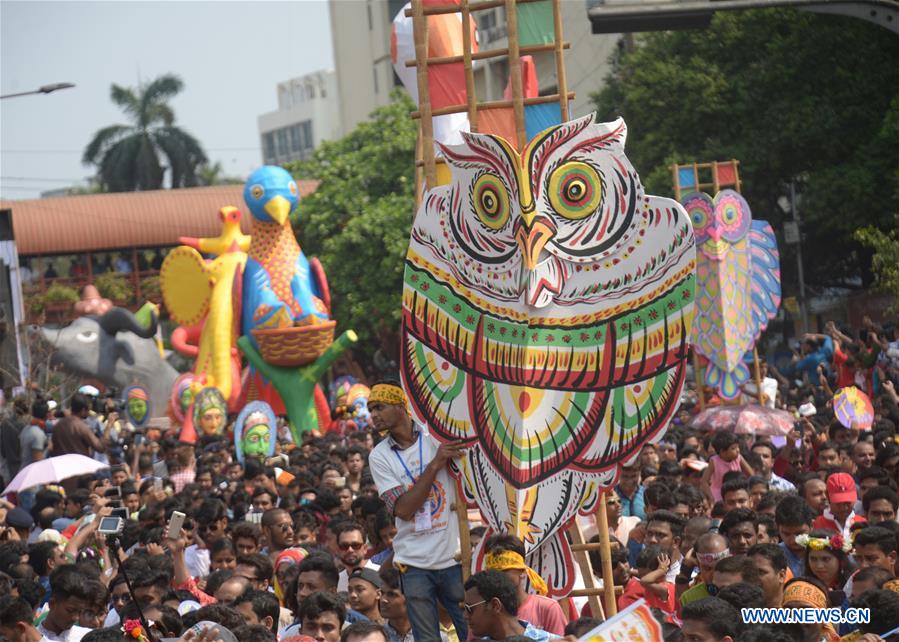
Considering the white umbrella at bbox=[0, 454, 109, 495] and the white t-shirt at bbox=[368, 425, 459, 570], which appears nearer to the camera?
the white t-shirt at bbox=[368, 425, 459, 570]

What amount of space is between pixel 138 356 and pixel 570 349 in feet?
102

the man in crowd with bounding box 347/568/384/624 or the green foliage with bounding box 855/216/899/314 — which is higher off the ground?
the green foliage with bounding box 855/216/899/314

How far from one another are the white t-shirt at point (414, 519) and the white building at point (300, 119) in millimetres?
78402

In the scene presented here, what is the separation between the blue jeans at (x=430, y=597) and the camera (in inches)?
295

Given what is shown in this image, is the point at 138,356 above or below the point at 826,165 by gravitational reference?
below

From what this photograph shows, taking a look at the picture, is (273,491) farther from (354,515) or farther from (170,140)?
(170,140)

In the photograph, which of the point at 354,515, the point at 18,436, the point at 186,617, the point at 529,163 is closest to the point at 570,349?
the point at 529,163

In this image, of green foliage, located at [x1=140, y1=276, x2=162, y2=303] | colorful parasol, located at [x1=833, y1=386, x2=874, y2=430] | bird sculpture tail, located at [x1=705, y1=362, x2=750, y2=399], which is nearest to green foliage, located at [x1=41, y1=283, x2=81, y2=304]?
green foliage, located at [x1=140, y1=276, x2=162, y2=303]

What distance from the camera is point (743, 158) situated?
30.5 meters

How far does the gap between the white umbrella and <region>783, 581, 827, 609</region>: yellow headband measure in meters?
7.25

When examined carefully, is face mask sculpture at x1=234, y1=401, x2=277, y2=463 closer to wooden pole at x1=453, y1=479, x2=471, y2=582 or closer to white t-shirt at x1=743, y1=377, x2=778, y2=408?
white t-shirt at x1=743, y1=377, x2=778, y2=408

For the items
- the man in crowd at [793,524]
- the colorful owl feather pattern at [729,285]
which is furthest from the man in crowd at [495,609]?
the colorful owl feather pattern at [729,285]

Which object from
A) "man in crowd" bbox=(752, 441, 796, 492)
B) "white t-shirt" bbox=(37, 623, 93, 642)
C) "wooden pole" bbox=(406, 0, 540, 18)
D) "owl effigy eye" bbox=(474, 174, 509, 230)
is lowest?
"man in crowd" bbox=(752, 441, 796, 492)

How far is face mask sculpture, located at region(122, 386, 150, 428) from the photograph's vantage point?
2716cm
